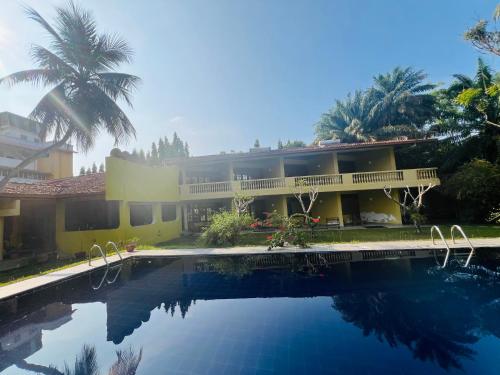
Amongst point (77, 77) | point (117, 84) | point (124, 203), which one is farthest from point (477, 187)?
point (77, 77)

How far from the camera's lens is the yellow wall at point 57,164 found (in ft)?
85.9

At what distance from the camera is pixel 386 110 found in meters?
25.0

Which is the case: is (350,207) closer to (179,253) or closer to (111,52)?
(179,253)

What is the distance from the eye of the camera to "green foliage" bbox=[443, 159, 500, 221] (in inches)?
533

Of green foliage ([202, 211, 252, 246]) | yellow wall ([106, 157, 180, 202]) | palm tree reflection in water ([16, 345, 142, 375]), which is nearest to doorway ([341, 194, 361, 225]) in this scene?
green foliage ([202, 211, 252, 246])

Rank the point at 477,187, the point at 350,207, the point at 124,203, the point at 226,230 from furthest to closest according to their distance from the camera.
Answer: the point at 350,207, the point at 477,187, the point at 124,203, the point at 226,230

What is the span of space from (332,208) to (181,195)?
11.6 m

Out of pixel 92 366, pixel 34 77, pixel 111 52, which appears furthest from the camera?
pixel 111 52

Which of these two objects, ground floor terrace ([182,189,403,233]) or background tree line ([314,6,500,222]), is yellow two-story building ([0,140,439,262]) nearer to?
ground floor terrace ([182,189,403,233])

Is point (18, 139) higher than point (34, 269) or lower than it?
higher

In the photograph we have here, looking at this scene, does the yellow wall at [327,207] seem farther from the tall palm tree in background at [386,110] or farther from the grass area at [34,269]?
the grass area at [34,269]

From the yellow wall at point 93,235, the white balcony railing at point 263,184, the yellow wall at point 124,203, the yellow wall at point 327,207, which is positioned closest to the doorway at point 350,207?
the yellow wall at point 327,207

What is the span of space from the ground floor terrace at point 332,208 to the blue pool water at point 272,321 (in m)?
9.25

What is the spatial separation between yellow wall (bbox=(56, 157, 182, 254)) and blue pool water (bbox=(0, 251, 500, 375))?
4970 millimetres
